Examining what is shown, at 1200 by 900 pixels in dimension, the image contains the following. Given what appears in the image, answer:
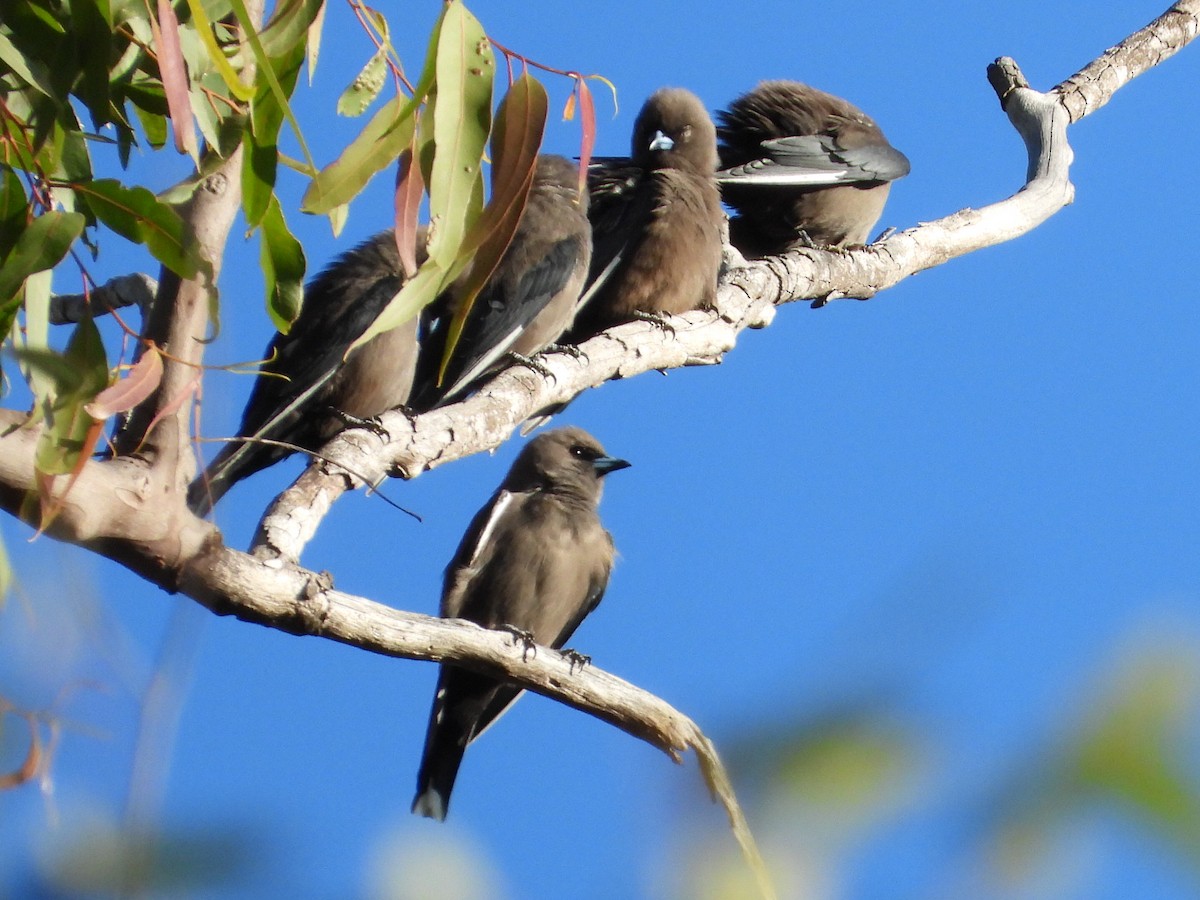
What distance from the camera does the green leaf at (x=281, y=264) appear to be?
2.37 m

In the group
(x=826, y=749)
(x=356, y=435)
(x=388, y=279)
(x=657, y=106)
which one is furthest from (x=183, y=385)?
(x=657, y=106)

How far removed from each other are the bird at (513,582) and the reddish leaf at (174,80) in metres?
2.83

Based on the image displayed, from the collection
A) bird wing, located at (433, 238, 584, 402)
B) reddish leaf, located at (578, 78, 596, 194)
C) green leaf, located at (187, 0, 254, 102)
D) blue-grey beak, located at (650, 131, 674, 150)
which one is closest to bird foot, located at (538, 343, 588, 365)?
bird wing, located at (433, 238, 584, 402)

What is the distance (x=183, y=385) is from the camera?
2082mm

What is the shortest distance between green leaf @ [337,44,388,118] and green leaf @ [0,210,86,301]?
52 centimetres

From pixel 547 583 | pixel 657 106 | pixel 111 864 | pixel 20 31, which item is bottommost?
pixel 547 583

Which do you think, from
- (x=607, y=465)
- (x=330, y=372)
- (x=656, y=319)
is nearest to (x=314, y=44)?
(x=330, y=372)

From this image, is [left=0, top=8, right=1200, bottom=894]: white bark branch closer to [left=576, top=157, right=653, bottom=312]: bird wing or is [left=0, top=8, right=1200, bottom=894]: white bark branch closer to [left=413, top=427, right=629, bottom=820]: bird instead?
[left=576, top=157, right=653, bottom=312]: bird wing

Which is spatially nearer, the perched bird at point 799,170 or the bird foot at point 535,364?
the bird foot at point 535,364

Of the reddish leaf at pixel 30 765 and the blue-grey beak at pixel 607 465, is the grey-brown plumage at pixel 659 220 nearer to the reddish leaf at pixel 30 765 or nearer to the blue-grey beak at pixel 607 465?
the blue-grey beak at pixel 607 465

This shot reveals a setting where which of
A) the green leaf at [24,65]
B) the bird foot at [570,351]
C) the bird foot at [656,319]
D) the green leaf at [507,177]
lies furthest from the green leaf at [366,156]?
the bird foot at [656,319]

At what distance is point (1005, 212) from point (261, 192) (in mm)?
3967

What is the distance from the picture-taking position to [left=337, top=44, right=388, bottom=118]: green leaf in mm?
2447

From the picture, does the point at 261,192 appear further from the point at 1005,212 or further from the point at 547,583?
the point at 1005,212
